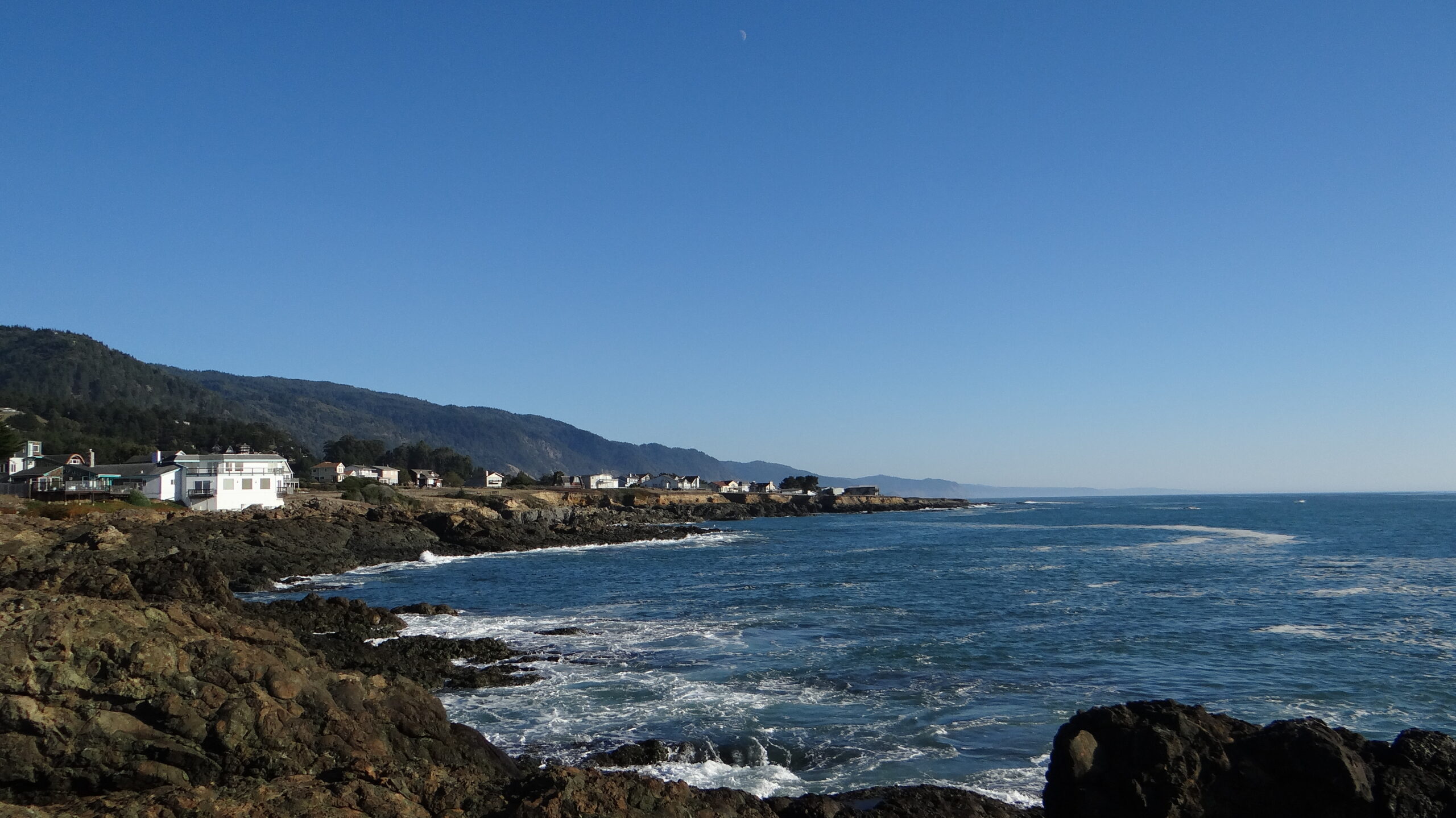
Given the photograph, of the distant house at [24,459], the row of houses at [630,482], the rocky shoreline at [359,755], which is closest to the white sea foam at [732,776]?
the rocky shoreline at [359,755]

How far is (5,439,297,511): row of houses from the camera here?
5825cm

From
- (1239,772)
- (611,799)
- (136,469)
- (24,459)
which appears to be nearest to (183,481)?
(136,469)

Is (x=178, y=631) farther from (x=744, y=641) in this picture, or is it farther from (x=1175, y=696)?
(x=1175, y=696)

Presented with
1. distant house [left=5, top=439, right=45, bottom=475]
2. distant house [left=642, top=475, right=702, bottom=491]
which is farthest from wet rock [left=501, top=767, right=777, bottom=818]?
distant house [left=642, top=475, right=702, bottom=491]

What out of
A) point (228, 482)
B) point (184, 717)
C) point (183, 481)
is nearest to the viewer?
point (184, 717)

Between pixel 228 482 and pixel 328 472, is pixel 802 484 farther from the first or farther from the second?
pixel 228 482

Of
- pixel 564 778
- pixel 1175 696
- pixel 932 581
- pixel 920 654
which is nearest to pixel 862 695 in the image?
pixel 920 654

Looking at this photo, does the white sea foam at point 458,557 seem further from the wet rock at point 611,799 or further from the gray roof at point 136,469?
the wet rock at point 611,799

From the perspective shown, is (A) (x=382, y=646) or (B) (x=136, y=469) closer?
(A) (x=382, y=646)

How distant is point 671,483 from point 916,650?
472ft

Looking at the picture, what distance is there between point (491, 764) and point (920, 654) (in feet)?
41.2

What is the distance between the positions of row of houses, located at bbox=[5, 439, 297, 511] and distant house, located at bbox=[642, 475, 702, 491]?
9360cm

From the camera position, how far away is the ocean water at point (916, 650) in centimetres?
1389

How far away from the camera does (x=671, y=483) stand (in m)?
164
